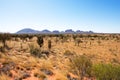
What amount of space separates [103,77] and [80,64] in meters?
3.81

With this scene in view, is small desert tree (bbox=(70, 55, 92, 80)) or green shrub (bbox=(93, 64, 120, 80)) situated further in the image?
small desert tree (bbox=(70, 55, 92, 80))

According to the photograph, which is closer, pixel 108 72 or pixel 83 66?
pixel 108 72

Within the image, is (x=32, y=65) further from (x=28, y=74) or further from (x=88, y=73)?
(x=88, y=73)

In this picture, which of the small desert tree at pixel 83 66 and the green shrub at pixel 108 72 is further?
the small desert tree at pixel 83 66

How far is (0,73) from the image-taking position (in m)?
14.6

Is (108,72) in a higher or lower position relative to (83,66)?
higher

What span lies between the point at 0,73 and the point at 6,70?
1126mm

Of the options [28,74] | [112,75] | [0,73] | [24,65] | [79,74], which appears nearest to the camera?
[112,75]

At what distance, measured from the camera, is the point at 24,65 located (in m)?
18.0

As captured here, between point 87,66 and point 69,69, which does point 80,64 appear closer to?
point 87,66

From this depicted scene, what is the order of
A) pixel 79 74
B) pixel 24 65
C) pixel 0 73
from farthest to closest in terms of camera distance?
pixel 24 65 < pixel 79 74 < pixel 0 73

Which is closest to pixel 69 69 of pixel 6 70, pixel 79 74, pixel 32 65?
pixel 79 74

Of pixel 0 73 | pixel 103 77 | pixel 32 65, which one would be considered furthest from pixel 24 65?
pixel 103 77

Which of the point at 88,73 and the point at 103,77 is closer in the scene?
the point at 103,77
